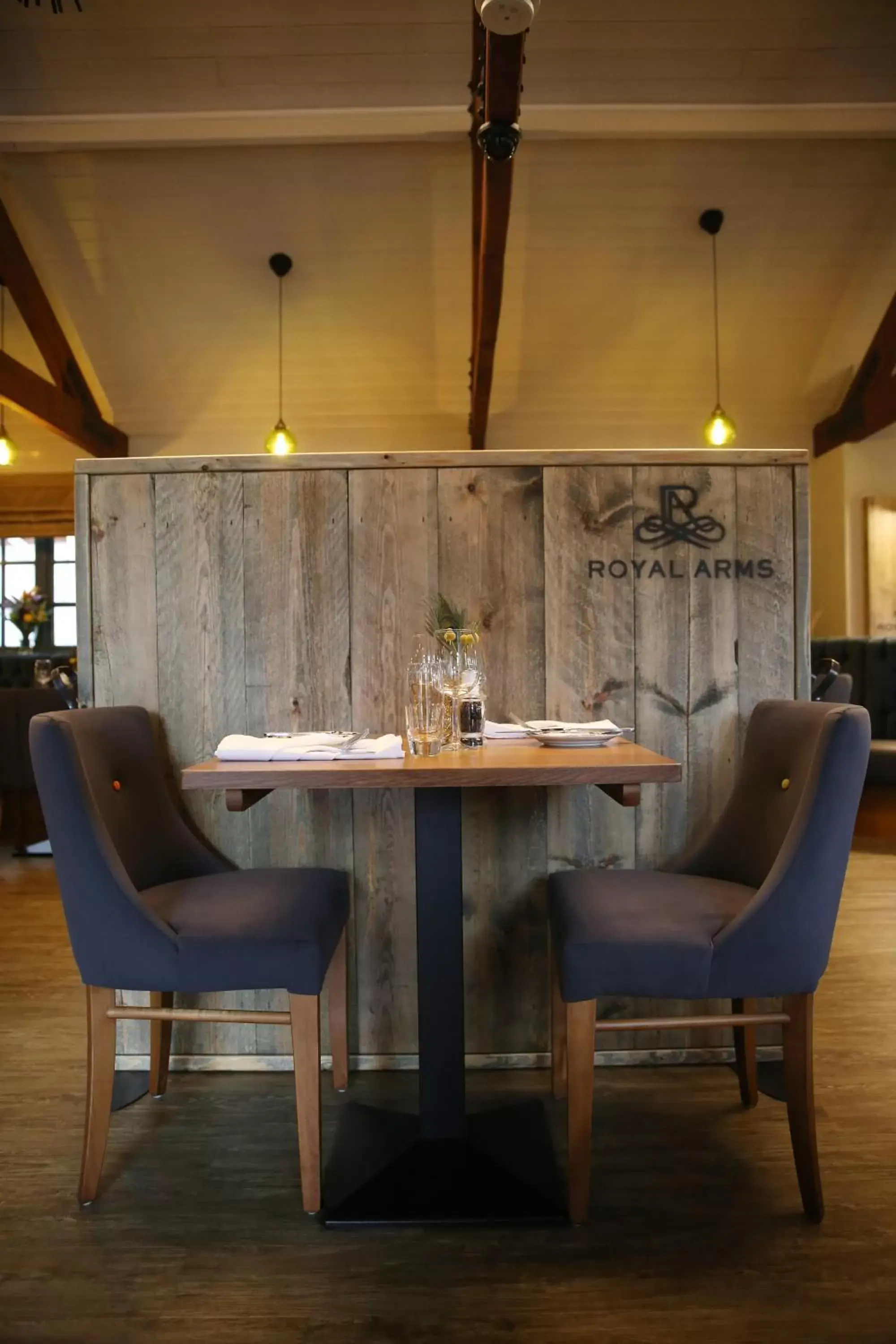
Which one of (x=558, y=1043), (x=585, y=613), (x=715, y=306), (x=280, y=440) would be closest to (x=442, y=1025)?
(x=558, y=1043)

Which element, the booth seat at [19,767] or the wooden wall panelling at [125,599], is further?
the booth seat at [19,767]

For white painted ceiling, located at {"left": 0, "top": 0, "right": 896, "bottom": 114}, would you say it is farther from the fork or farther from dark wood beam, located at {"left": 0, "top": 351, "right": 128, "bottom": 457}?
the fork

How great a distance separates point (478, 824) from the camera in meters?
2.16

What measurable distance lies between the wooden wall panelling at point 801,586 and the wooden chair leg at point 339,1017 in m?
1.28

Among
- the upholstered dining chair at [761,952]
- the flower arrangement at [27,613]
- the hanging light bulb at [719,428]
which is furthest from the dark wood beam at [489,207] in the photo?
the flower arrangement at [27,613]

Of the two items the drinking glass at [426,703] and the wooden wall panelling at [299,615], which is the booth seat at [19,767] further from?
the drinking glass at [426,703]

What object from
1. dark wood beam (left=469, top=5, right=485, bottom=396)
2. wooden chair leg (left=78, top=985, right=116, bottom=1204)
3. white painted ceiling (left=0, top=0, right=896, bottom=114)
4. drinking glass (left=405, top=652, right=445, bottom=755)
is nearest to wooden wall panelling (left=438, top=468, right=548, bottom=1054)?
drinking glass (left=405, top=652, right=445, bottom=755)

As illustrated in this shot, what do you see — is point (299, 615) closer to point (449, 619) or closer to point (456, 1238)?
point (449, 619)

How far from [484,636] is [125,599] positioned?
901mm

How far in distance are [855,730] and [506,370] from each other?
6.09m

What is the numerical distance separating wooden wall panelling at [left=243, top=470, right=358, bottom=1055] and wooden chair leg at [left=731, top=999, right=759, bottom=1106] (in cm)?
92

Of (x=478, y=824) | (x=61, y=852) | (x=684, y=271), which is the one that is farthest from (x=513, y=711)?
(x=684, y=271)

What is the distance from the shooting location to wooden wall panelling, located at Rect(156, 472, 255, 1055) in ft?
7.07

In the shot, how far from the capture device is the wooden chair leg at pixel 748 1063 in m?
1.92
